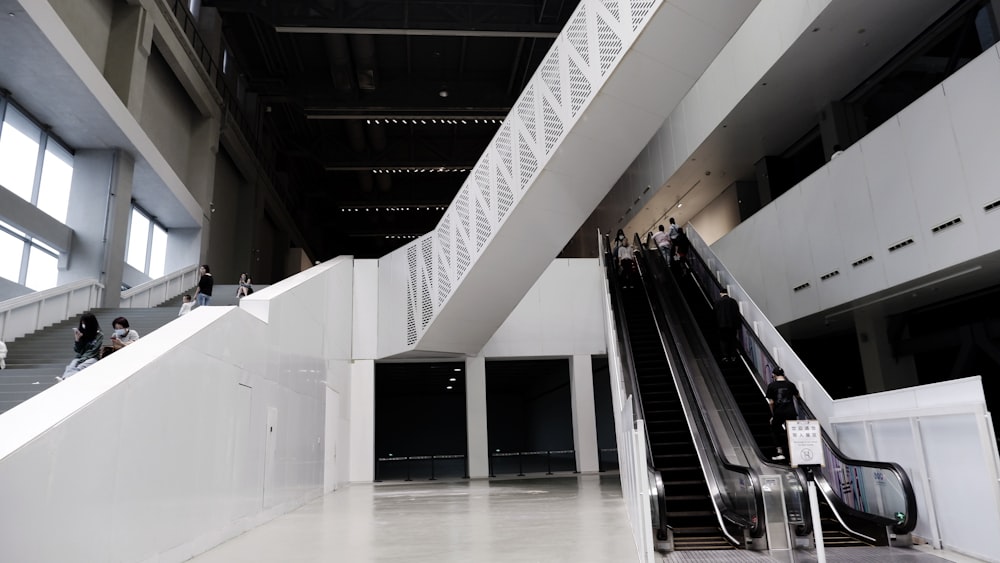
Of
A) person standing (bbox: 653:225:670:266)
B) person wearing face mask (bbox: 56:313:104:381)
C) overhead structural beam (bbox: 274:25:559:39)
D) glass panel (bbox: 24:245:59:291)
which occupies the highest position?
overhead structural beam (bbox: 274:25:559:39)

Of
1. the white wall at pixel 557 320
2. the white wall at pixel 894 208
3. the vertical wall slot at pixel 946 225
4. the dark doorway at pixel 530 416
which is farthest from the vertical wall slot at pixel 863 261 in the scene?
the dark doorway at pixel 530 416

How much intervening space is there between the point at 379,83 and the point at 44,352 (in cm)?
1583

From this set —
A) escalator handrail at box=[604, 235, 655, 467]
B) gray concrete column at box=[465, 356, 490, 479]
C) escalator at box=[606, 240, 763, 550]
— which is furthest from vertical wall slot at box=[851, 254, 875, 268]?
gray concrete column at box=[465, 356, 490, 479]

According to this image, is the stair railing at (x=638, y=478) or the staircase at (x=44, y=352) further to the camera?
the staircase at (x=44, y=352)

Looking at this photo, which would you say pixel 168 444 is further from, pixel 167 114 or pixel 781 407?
pixel 167 114

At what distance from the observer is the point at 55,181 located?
13992mm

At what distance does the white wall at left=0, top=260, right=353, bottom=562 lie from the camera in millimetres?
3992

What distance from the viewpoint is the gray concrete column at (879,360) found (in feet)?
45.6

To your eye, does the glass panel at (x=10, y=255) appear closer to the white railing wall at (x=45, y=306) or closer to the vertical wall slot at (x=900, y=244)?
the white railing wall at (x=45, y=306)

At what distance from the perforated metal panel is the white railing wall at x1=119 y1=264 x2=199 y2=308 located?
6.82 metres

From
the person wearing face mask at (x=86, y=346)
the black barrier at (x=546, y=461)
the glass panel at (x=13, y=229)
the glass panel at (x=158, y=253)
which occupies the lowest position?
the black barrier at (x=546, y=461)

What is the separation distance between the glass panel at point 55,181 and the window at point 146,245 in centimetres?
234

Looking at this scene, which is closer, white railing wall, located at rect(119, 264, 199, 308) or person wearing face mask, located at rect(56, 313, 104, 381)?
person wearing face mask, located at rect(56, 313, 104, 381)

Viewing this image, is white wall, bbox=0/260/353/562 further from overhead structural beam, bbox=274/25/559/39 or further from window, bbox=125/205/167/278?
overhead structural beam, bbox=274/25/559/39
